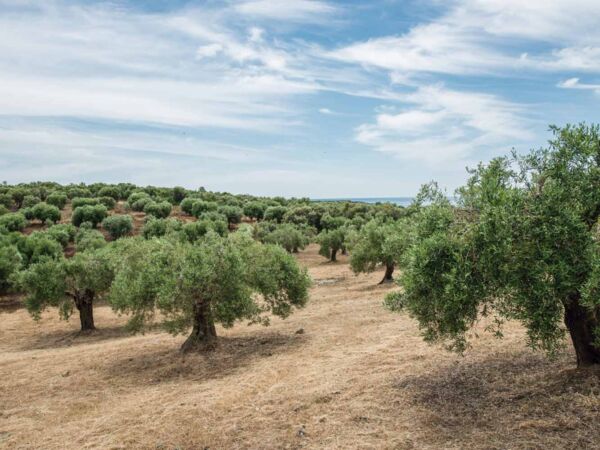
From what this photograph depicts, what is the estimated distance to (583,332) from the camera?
545 inches

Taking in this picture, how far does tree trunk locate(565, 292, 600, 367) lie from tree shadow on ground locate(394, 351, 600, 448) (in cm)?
42

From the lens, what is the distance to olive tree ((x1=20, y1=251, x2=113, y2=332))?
35.5 meters

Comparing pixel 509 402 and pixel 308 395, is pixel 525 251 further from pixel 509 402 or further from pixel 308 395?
pixel 308 395

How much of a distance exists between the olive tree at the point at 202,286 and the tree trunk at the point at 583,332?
1517 centimetres

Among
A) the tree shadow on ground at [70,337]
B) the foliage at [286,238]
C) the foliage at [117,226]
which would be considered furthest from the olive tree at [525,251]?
the foliage at [117,226]

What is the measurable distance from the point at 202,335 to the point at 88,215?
77.2m

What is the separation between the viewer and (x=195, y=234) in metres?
81.6

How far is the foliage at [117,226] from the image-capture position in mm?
87938

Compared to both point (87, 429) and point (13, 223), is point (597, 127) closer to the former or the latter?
point (87, 429)

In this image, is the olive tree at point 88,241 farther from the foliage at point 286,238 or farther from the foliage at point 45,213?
the foliage at point 286,238

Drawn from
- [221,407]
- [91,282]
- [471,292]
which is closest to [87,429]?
[221,407]

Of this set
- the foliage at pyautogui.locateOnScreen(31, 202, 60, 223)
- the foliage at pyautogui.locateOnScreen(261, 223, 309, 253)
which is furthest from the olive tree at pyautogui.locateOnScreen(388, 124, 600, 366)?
the foliage at pyautogui.locateOnScreen(31, 202, 60, 223)

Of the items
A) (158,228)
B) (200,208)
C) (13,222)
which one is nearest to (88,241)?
(158,228)

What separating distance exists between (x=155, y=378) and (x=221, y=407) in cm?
656
